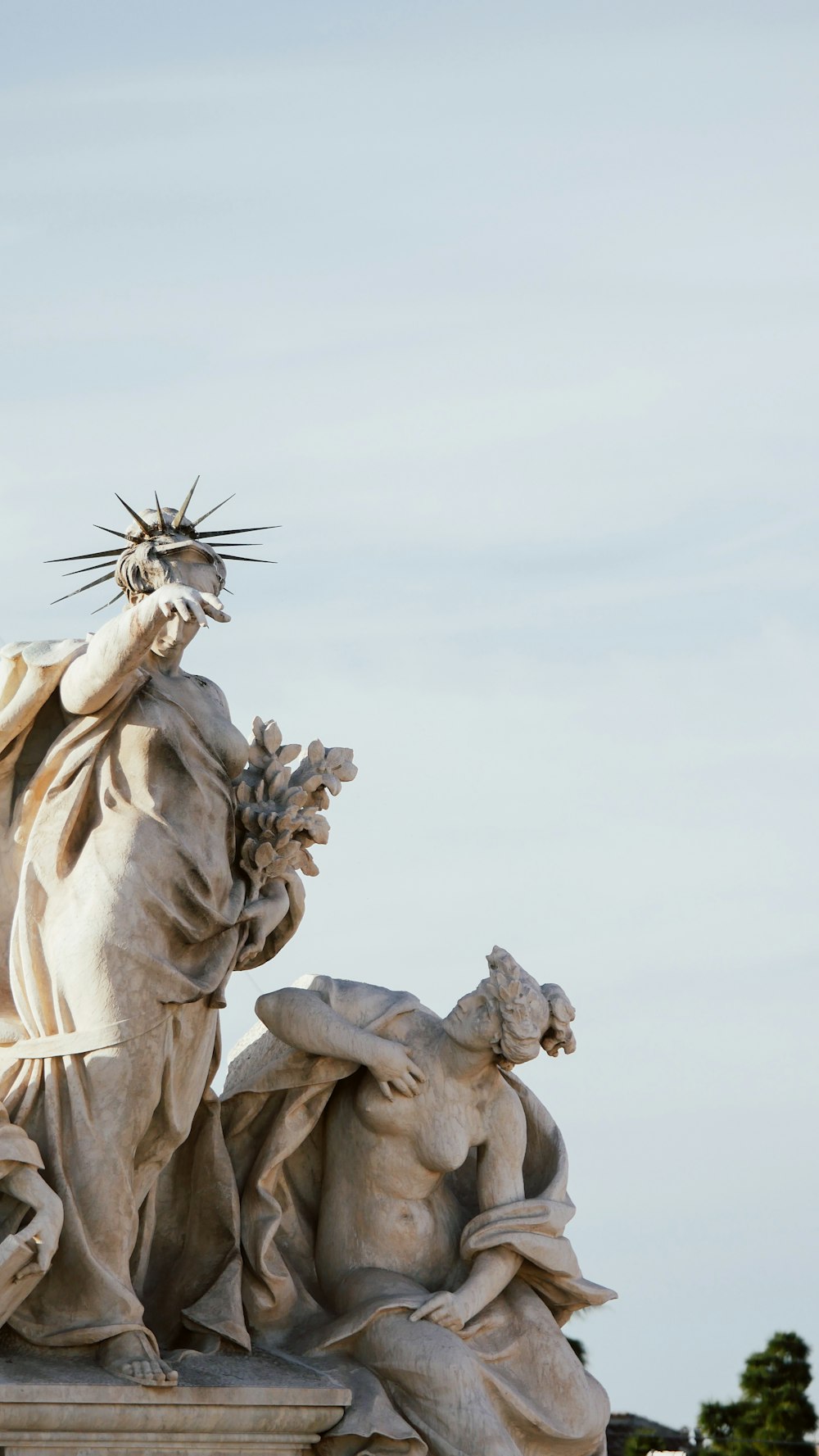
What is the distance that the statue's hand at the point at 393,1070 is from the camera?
30.3 ft

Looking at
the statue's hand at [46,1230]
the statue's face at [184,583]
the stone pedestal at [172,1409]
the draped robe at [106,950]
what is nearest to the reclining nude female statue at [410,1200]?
the stone pedestal at [172,1409]

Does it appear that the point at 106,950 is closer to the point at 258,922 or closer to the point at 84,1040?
the point at 84,1040

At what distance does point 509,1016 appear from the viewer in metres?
9.16

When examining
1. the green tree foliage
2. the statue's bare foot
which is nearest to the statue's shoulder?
the statue's bare foot

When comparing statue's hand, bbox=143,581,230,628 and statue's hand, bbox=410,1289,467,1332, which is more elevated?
statue's hand, bbox=143,581,230,628

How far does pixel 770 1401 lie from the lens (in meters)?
26.4

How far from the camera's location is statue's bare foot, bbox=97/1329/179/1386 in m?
8.41

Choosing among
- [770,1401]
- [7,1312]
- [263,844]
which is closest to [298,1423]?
[7,1312]

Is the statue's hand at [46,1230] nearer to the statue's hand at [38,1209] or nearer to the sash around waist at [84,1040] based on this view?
the statue's hand at [38,1209]

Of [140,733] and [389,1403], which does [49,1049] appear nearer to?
[140,733]

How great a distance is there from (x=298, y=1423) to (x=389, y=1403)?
0.32 m

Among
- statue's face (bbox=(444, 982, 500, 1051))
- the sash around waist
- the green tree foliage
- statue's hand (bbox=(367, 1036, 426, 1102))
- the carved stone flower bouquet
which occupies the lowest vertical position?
the sash around waist

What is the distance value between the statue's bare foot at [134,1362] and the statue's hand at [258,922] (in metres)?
1.32

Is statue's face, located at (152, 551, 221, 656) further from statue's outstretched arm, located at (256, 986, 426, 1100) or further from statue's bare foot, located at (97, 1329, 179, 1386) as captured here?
statue's bare foot, located at (97, 1329, 179, 1386)
